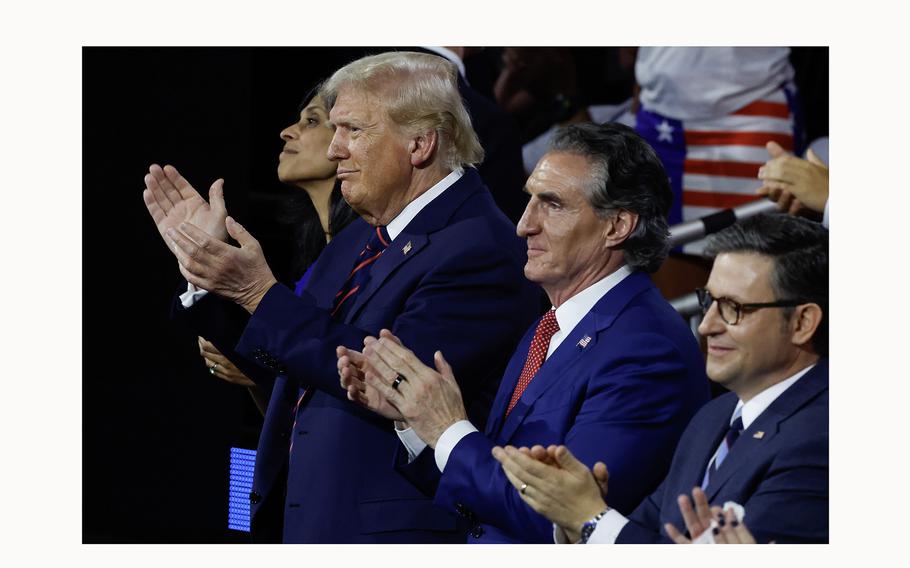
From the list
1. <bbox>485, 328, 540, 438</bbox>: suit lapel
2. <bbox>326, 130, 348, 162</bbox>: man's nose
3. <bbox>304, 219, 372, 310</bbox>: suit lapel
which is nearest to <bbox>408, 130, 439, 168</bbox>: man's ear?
<bbox>326, 130, 348, 162</bbox>: man's nose

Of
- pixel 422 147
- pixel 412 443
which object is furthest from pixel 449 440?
pixel 422 147

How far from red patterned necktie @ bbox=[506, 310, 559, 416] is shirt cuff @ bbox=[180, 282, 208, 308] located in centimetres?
86

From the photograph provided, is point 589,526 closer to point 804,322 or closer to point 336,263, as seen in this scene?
point 804,322

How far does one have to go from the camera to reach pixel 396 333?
11.1 feet

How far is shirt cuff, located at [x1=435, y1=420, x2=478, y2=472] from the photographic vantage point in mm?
3166

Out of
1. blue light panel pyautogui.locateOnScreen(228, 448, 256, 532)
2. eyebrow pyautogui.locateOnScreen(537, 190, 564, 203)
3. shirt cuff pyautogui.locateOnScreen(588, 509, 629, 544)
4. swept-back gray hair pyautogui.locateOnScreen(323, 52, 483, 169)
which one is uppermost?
swept-back gray hair pyautogui.locateOnScreen(323, 52, 483, 169)

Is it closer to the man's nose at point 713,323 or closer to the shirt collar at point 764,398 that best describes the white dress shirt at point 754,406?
the shirt collar at point 764,398

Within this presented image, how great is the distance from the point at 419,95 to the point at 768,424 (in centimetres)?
122

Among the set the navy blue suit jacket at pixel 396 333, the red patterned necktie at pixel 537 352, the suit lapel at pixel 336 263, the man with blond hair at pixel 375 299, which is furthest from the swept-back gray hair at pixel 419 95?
the red patterned necktie at pixel 537 352

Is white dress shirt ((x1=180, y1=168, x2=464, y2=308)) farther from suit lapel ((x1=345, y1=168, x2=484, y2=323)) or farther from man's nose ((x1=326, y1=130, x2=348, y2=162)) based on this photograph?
man's nose ((x1=326, y1=130, x2=348, y2=162))

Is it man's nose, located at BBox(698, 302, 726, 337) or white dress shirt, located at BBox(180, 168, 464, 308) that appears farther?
white dress shirt, located at BBox(180, 168, 464, 308)

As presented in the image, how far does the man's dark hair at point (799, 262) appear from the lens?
3002mm

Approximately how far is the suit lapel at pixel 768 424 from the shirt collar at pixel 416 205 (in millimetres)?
1027
